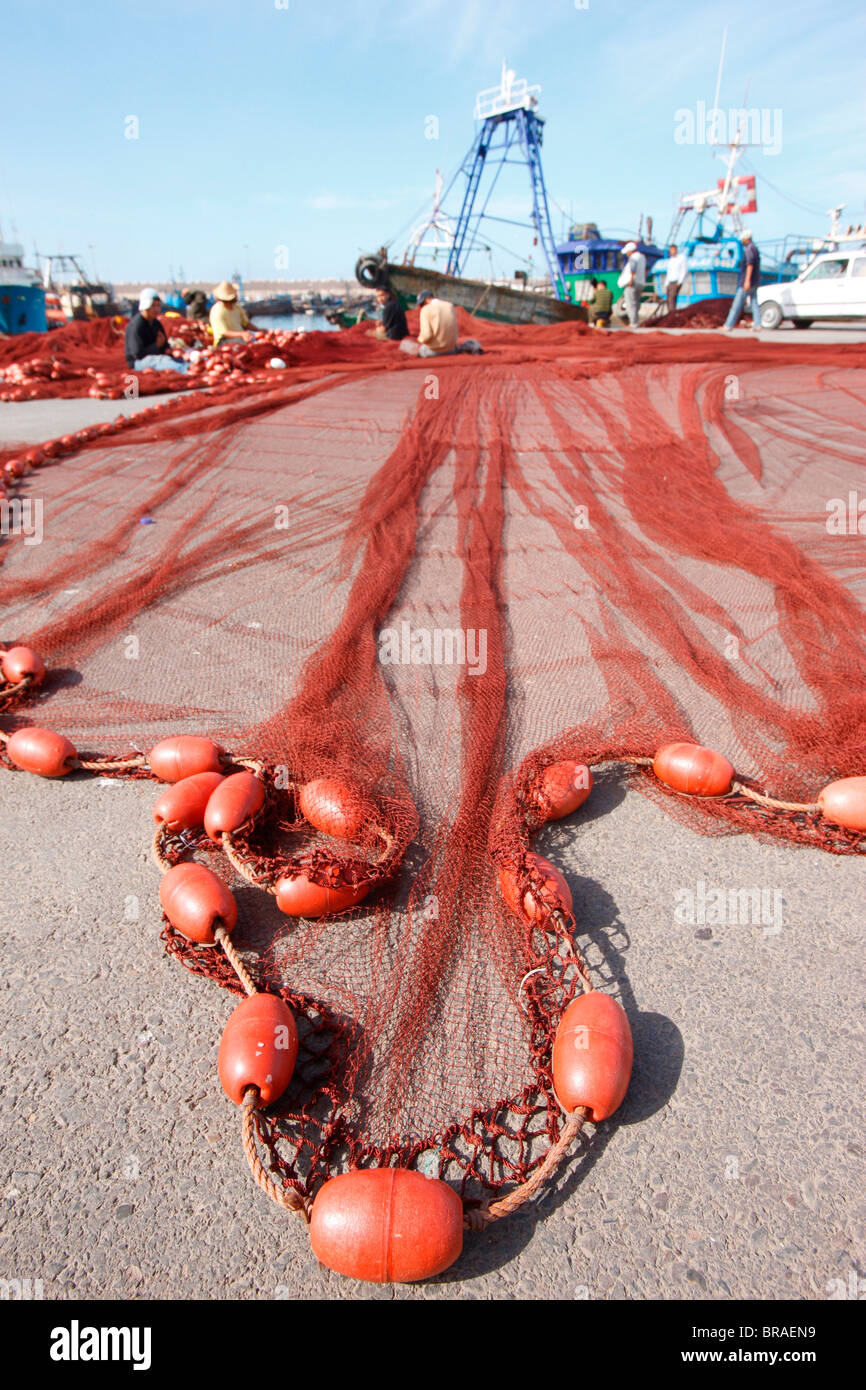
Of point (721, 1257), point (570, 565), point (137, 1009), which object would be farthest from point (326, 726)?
point (570, 565)

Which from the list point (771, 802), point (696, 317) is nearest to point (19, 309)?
point (696, 317)

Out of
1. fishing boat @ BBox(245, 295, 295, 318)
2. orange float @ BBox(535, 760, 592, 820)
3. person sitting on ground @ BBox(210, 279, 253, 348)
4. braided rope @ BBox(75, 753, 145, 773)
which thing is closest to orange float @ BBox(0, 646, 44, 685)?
braided rope @ BBox(75, 753, 145, 773)

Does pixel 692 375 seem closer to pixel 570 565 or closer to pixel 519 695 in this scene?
pixel 570 565

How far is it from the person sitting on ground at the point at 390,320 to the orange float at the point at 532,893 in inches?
451

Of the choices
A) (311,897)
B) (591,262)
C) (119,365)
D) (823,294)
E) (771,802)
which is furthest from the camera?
(591,262)

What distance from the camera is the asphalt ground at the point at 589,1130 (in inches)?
54.6

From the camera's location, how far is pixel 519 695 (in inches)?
124

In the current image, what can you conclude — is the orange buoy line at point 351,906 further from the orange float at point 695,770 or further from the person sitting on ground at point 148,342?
the person sitting on ground at point 148,342

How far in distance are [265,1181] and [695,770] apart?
174 centimetres

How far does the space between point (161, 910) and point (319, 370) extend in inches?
315

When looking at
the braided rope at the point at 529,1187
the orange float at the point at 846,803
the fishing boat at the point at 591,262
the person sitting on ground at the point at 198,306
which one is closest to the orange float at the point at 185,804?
the braided rope at the point at 529,1187

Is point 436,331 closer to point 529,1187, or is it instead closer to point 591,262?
point 529,1187

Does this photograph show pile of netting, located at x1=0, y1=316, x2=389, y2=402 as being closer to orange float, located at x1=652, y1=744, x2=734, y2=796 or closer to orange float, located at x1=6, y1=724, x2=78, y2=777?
orange float, located at x1=6, y1=724, x2=78, y2=777

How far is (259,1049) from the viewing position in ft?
5.37
